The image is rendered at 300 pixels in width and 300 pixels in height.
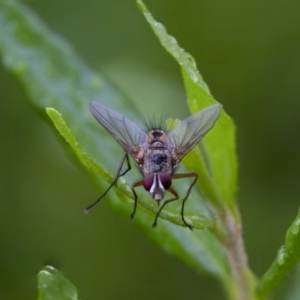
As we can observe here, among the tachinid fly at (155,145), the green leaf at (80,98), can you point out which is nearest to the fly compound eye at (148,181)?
the tachinid fly at (155,145)

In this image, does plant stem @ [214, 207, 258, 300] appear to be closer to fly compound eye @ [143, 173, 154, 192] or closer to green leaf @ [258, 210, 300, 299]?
green leaf @ [258, 210, 300, 299]

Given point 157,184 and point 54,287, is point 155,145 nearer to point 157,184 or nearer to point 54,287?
point 157,184

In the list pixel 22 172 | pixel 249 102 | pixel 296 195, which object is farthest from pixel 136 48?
pixel 296 195

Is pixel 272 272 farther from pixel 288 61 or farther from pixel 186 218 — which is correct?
pixel 288 61

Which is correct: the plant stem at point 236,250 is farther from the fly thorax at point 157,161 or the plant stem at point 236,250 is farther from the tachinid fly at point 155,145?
the fly thorax at point 157,161

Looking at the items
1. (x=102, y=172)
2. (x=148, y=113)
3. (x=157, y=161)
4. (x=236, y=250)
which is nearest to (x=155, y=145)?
(x=157, y=161)

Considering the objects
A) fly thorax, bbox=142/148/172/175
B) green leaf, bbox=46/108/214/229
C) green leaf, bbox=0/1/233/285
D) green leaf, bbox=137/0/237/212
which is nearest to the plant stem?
green leaf, bbox=137/0/237/212
